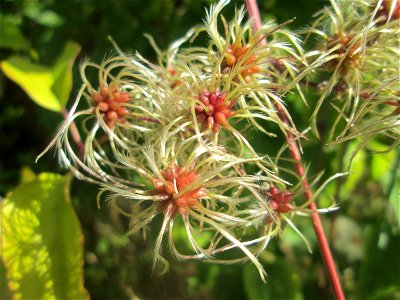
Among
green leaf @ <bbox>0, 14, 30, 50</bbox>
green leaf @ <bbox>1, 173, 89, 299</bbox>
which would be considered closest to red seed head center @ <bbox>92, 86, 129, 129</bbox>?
green leaf @ <bbox>1, 173, 89, 299</bbox>

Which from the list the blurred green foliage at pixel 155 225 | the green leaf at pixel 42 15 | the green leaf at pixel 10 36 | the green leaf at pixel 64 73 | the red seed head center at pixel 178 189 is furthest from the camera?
the green leaf at pixel 42 15

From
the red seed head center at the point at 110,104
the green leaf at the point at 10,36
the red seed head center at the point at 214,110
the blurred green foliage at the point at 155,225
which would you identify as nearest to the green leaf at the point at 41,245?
the blurred green foliage at the point at 155,225

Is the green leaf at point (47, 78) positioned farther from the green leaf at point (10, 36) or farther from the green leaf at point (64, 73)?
the green leaf at point (10, 36)

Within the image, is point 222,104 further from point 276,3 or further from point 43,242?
point 276,3

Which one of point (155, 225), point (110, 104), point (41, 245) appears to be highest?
point (110, 104)

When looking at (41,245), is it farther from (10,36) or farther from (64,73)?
(10,36)

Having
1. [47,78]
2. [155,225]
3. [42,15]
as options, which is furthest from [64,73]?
[42,15]

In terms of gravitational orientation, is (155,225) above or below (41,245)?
below

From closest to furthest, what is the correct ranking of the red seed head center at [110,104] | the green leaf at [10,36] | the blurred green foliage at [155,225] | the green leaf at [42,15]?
the red seed head center at [110,104], the blurred green foliage at [155,225], the green leaf at [10,36], the green leaf at [42,15]
